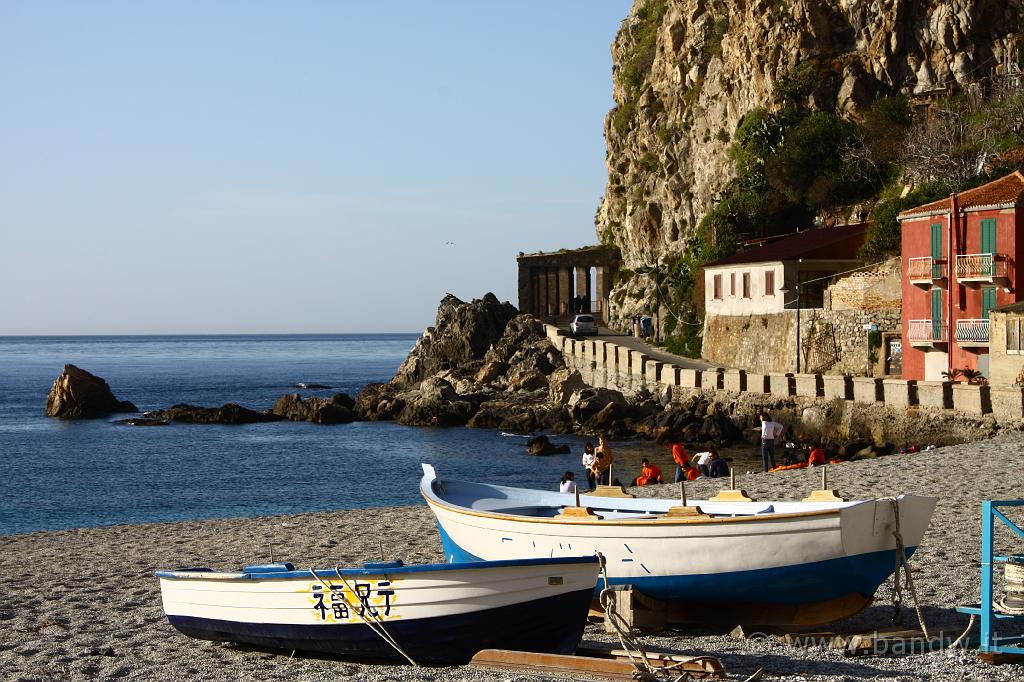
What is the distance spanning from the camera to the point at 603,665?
11125 mm

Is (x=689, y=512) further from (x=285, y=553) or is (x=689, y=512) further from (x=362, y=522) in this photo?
(x=362, y=522)

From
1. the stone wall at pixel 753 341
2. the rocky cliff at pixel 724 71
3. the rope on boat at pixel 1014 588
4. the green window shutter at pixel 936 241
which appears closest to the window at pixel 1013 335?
the green window shutter at pixel 936 241

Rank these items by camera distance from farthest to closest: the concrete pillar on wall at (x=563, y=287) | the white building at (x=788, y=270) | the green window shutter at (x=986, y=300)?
the concrete pillar on wall at (x=563, y=287) < the white building at (x=788, y=270) < the green window shutter at (x=986, y=300)

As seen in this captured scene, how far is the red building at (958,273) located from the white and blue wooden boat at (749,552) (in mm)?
27543

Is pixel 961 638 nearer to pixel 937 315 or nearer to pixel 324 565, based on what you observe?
pixel 324 565

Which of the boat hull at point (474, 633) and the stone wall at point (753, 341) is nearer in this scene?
the boat hull at point (474, 633)

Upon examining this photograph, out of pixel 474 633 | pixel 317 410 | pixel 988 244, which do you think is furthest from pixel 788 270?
pixel 474 633

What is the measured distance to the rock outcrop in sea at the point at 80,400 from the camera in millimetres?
68750

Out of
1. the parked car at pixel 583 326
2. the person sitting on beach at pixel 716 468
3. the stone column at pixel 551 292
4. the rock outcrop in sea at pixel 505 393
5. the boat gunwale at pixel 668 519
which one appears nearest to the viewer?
the boat gunwale at pixel 668 519

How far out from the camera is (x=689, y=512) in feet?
43.4

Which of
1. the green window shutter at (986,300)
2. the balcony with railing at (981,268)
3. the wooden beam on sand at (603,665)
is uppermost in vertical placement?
the balcony with railing at (981,268)

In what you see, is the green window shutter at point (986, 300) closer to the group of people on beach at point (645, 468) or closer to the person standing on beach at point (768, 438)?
the person standing on beach at point (768, 438)

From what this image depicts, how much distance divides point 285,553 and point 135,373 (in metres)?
128

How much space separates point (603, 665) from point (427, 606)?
1.96 meters
